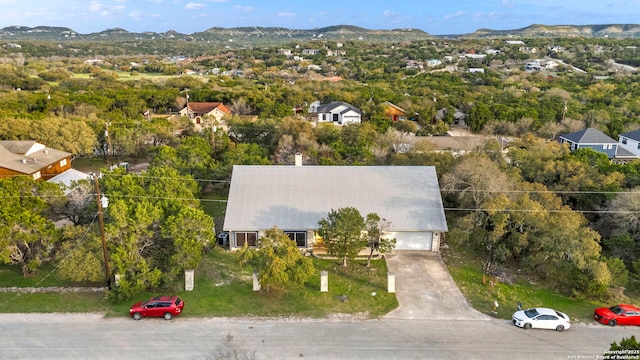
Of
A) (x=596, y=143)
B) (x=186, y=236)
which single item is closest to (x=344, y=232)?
(x=186, y=236)

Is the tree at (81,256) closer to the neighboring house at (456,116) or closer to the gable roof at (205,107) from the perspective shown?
the gable roof at (205,107)

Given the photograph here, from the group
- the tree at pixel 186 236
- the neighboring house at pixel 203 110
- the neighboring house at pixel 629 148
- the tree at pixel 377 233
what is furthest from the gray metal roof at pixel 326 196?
the neighboring house at pixel 203 110

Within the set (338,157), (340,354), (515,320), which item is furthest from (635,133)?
(340,354)

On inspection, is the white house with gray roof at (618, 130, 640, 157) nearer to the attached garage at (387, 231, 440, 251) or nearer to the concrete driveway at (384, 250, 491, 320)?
the attached garage at (387, 231, 440, 251)

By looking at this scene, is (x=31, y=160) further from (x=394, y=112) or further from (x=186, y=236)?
(x=394, y=112)

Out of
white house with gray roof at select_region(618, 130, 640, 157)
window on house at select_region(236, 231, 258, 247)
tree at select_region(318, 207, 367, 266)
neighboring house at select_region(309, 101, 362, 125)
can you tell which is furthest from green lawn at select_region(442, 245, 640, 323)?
neighboring house at select_region(309, 101, 362, 125)
